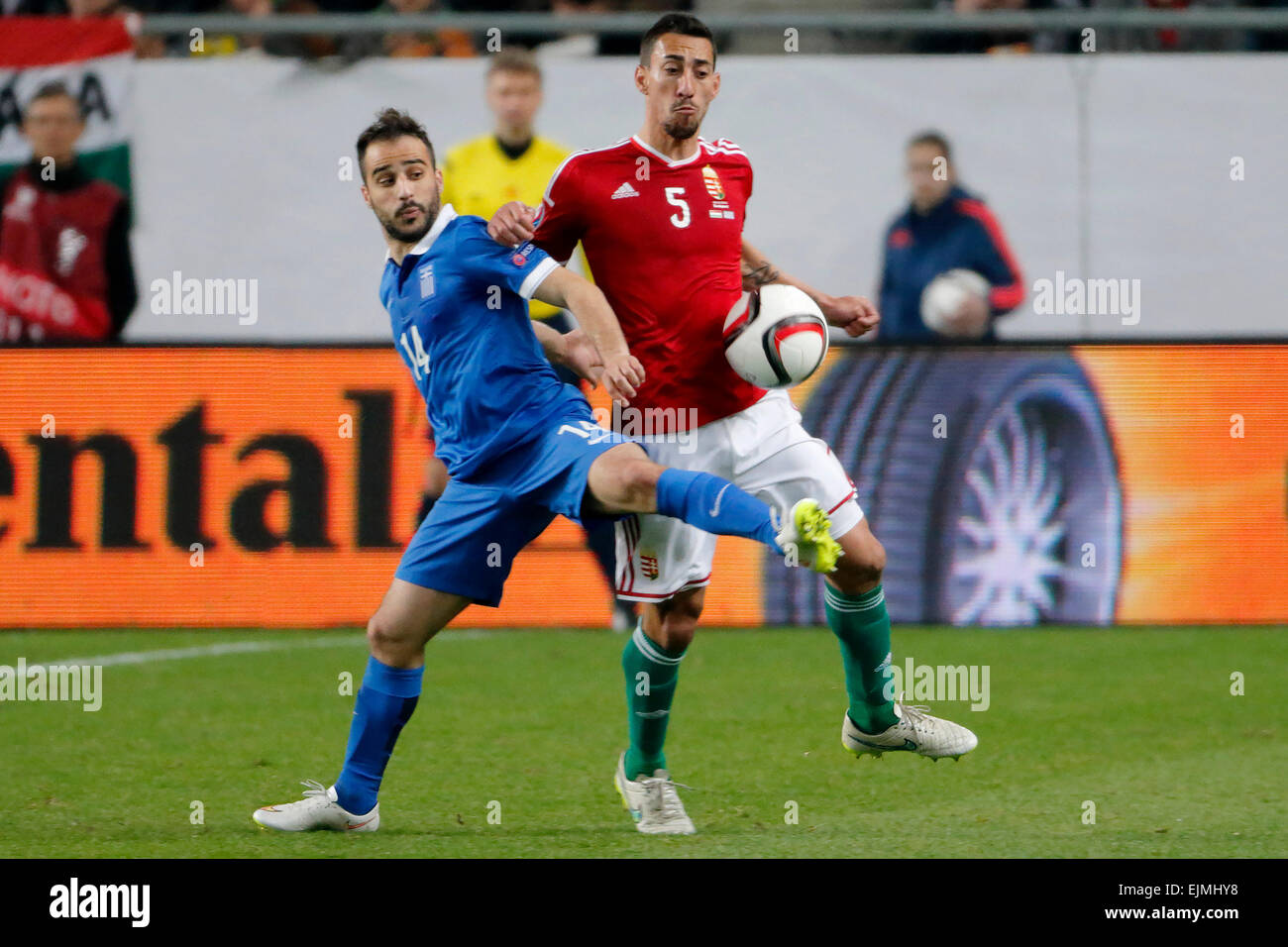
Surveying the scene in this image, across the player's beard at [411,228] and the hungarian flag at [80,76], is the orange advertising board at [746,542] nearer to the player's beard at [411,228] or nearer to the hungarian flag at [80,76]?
the hungarian flag at [80,76]

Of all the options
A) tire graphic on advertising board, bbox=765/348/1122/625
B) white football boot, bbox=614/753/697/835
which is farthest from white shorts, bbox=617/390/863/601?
tire graphic on advertising board, bbox=765/348/1122/625

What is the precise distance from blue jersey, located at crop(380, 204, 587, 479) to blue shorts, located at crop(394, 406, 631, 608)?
53 mm

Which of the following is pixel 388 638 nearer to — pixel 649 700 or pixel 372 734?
pixel 372 734

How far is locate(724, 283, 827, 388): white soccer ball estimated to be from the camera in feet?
17.4

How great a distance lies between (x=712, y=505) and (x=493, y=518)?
2.60ft

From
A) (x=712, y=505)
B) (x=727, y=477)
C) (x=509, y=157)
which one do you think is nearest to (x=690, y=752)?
(x=727, y=477)

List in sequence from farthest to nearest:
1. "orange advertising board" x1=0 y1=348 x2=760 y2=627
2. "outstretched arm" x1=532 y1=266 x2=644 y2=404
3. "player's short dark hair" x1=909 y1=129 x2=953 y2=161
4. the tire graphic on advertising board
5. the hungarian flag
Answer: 1. the hungarian flag
2. "player's short dark hair" x1=909 y1=129 x2=953 y2=161
3. "orange advertising board" x1=0 y1=348 x2=760 y2=627
4. the tire graphic on advertising board
5. "outstretched arm" x1=532 y1=266 x2=644 y2=404

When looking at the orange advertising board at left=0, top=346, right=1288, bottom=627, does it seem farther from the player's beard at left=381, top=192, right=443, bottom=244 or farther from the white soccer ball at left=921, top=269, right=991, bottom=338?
the player's beard at left=381, top=192, right=443, bottom=244

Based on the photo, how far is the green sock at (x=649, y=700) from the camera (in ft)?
18.5

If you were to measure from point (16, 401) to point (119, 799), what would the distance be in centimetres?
439

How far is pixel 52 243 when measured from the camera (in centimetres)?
1070

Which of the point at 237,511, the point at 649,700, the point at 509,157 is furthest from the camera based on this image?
the point at 509,157
